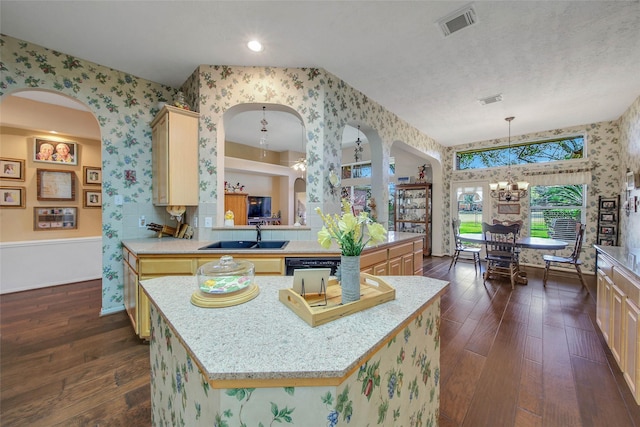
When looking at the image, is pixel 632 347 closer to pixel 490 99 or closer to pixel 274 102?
pixel 490 99

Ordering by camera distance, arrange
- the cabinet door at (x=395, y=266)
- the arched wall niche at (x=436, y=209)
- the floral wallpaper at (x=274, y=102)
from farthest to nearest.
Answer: the arched wall niche at (x=436, y=209)
the cabinet door at (x=395, y=266)
the floral wallpaper at (x=274, y=102)

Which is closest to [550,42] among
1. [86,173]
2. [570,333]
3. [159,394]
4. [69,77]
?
[570,333]

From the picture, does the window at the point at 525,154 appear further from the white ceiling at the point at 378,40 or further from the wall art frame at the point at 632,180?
the white ceiling at the point at 378,40

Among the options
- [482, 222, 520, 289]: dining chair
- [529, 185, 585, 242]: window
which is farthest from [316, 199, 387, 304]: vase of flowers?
[529, 185, 585, 242]: window

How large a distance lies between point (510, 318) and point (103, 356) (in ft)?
13.1

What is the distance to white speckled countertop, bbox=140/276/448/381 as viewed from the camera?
0.62 metres

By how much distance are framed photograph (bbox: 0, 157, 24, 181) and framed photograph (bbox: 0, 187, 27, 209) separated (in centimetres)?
16

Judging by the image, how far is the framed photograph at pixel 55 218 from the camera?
374cm

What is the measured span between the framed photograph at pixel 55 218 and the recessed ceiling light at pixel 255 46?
411 cm

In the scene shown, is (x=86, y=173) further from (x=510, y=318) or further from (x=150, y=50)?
(x=510, y=318)

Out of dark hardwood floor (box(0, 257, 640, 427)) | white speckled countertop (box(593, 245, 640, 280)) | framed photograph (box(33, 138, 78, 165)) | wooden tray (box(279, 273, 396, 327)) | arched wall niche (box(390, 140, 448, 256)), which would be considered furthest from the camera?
arched wall niche (box(390, 140, 448, 256))

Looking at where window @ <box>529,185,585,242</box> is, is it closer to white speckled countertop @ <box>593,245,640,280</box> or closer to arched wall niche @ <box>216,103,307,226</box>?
white speckled countertop @ <box>593,245,640,280</box>

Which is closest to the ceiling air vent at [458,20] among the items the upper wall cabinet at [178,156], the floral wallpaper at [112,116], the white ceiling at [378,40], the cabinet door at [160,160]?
the white ceiling at [378,40]

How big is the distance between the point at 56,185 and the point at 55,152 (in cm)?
52
